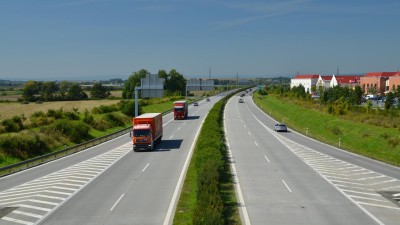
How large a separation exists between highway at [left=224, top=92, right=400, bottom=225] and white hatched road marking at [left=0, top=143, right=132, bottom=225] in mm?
8866

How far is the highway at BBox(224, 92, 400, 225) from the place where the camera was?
Result: 18984 millimetres

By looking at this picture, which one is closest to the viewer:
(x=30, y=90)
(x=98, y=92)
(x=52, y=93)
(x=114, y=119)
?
(x=114, y=119)

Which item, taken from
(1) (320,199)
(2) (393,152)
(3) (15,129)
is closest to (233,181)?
(1) (320,199)

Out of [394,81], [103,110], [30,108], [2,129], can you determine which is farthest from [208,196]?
[394,81]

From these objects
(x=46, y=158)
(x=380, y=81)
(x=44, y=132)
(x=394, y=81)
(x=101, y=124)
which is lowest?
(x=46, y=158)

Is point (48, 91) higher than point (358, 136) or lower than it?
higher

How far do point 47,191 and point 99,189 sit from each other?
9.12 ft

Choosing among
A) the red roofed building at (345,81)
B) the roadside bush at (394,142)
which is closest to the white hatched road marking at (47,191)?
the roadside bush at (394,142)

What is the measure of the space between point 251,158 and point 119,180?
12.1 metres

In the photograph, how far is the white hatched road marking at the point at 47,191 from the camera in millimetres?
19922

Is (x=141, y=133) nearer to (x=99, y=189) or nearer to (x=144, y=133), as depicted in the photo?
(x=144, y=133)

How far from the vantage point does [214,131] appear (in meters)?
39.8

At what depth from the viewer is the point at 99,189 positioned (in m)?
24.5

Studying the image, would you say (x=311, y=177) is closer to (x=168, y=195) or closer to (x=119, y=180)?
(x=168, y=195)
